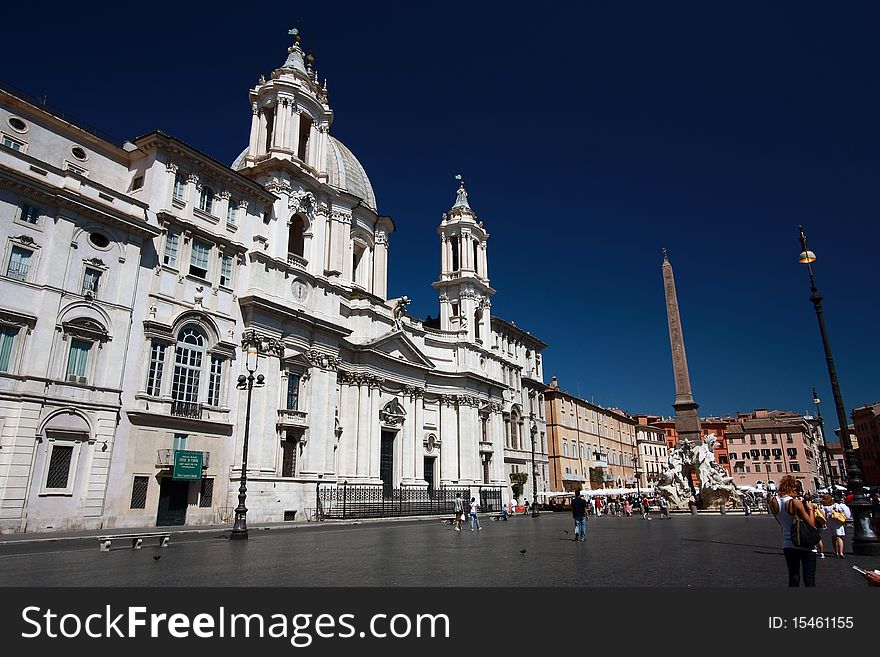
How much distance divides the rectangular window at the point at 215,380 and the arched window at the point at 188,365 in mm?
642

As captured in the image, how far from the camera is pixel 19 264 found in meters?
21.6

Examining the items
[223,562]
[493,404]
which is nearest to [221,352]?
[223,562]

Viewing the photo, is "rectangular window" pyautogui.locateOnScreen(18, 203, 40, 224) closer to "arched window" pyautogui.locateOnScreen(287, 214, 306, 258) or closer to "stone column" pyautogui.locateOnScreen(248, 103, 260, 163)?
"stone column" pyautogui.locateOnScreen(248, 103, 260, 163)

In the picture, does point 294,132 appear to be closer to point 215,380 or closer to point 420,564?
point 215,380

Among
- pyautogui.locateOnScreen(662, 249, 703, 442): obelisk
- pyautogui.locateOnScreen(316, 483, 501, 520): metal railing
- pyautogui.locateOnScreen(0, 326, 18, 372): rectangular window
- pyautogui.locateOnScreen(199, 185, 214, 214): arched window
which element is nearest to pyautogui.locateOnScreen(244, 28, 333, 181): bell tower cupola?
pyautogui.locateOnScreen(199, 185, 214, 214): arched window

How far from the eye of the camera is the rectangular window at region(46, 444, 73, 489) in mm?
21312

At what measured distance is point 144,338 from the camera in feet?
82.6

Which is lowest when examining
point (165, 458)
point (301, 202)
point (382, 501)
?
point (382, 501)

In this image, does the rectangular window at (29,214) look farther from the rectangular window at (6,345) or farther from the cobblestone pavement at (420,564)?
the cobblestone pavement at (420,564)

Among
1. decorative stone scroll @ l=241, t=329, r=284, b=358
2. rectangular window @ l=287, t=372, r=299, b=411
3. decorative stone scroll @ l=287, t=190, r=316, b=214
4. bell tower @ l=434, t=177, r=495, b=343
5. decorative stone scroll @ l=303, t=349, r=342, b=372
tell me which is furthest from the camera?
bell tower @ l=434, t=177, r=495, b=343

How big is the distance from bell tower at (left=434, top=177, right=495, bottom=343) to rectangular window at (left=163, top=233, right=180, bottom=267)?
2861 cm

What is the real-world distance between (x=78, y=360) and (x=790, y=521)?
2392 centimetres

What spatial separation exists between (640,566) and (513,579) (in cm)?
316

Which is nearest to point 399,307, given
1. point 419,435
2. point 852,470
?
point 419,435
